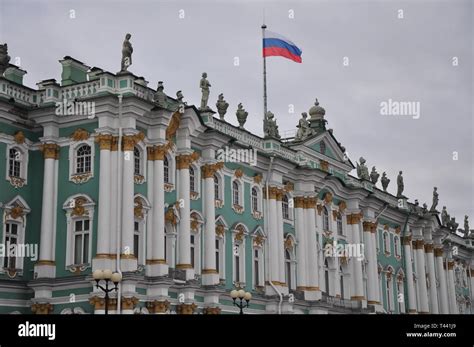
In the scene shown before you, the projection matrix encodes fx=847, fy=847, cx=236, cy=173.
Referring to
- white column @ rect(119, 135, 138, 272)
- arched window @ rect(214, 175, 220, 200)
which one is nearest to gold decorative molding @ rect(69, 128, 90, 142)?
white column @ rect(119, 135, 138, 272)

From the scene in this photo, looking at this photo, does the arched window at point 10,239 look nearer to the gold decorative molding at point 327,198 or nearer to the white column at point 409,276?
the gold decorative molding at point 327,198

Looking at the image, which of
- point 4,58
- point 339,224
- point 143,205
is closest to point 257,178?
point 339,224

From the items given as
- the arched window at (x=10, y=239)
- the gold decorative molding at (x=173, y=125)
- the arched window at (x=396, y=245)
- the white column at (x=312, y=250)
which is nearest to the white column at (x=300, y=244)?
the white column at (x=312, y=250)

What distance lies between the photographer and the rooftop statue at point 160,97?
1543 inches

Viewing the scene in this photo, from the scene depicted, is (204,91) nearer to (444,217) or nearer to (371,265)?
(371,265)

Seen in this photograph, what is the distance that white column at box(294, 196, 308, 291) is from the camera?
49094mm

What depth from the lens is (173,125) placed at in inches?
1587

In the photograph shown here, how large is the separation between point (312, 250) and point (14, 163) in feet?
63.8

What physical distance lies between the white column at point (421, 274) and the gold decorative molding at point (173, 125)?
32.3 meters

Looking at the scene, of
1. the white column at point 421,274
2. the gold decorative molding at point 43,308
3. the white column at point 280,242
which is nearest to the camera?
the gold decorative molding at point 43,308

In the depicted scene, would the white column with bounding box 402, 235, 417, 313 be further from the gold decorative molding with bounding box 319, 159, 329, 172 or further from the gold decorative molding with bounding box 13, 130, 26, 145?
the gold decorative molding with bounding box 13, 130, 26, 145
